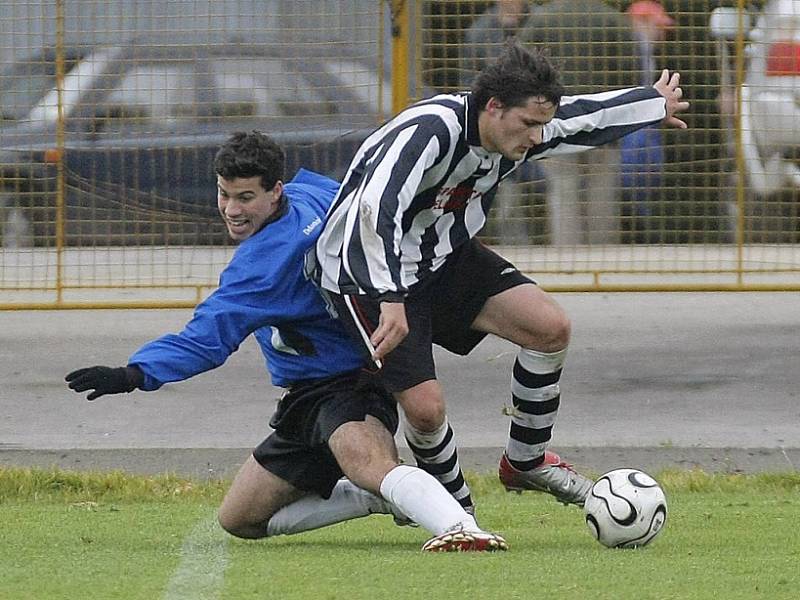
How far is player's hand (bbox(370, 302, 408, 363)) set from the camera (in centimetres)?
567

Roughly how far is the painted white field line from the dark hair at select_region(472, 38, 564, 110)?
5.40 feet

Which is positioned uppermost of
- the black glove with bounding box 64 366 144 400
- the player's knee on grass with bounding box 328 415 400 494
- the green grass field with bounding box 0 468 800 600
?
the black glove with bounding box 64 366 144 400

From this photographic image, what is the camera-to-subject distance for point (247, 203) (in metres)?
6.02

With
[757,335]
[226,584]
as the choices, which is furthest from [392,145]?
[757,335]

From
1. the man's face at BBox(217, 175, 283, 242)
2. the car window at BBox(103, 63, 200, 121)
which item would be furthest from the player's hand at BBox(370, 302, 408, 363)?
the car window at BBox(103, 63, 200, 121)

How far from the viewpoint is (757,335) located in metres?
10.6

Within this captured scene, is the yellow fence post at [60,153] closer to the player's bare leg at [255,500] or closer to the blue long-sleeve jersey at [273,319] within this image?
the blue long-sleeve jersey at [273,319]

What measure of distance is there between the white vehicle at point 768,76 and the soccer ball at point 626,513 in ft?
15.3

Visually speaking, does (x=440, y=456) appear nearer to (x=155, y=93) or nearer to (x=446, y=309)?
(x=446, y=309)

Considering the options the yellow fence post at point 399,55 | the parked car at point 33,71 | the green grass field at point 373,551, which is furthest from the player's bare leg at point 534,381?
the parked car at point 33,71

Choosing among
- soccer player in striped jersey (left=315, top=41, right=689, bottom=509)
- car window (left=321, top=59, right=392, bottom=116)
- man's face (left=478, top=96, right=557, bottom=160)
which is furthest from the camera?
car window (left=321, top=59, right=392, bottom=116)

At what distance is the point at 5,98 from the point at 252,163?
4602 mm

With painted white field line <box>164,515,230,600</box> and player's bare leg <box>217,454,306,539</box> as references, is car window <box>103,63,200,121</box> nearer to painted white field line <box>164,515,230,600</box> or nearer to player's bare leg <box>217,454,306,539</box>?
painted white field line <box>164,515,230,600</box>

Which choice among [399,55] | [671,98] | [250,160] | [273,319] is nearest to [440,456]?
[273,319]
